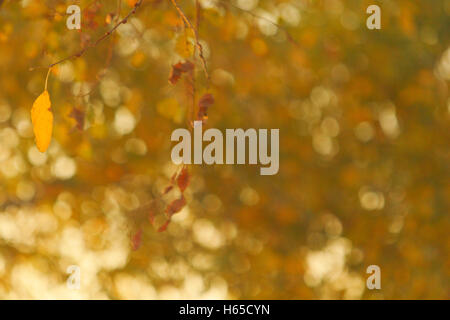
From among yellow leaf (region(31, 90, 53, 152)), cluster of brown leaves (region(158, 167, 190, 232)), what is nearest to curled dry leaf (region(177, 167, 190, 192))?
cluster of brown leaves (region(158, 167, 190, 232))

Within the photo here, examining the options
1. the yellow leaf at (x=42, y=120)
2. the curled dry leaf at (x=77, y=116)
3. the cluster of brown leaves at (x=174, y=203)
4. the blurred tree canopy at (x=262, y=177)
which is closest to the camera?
the yellow leaf at (x=42, y=120)

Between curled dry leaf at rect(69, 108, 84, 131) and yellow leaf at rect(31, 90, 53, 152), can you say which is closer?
yellow leaf at rect(31, 90, 53, 152)

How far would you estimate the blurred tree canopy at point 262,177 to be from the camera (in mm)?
3910

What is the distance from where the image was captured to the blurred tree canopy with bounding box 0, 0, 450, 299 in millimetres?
3910

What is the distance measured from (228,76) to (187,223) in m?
1.09

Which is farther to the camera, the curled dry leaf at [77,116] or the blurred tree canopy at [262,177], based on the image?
the blurred tree canopy at [262,177]

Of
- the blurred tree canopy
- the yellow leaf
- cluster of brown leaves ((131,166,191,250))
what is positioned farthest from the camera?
the blurred tree canopy

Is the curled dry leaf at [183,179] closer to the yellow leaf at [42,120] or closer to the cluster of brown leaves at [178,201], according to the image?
the cluster of brown leaves at [178,201]

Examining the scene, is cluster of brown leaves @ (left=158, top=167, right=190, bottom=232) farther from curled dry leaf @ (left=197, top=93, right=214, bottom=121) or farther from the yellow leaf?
the yellow leaf

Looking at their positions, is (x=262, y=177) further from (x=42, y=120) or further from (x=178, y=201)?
(x=42, y=120)

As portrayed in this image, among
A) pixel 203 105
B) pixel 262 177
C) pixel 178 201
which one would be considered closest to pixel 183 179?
pixel 178 201

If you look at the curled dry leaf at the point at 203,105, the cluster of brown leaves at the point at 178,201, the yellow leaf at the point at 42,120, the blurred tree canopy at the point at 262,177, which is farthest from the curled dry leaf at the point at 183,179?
the blurred tree canopy at the point at 262,177

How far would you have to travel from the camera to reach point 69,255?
455cm
